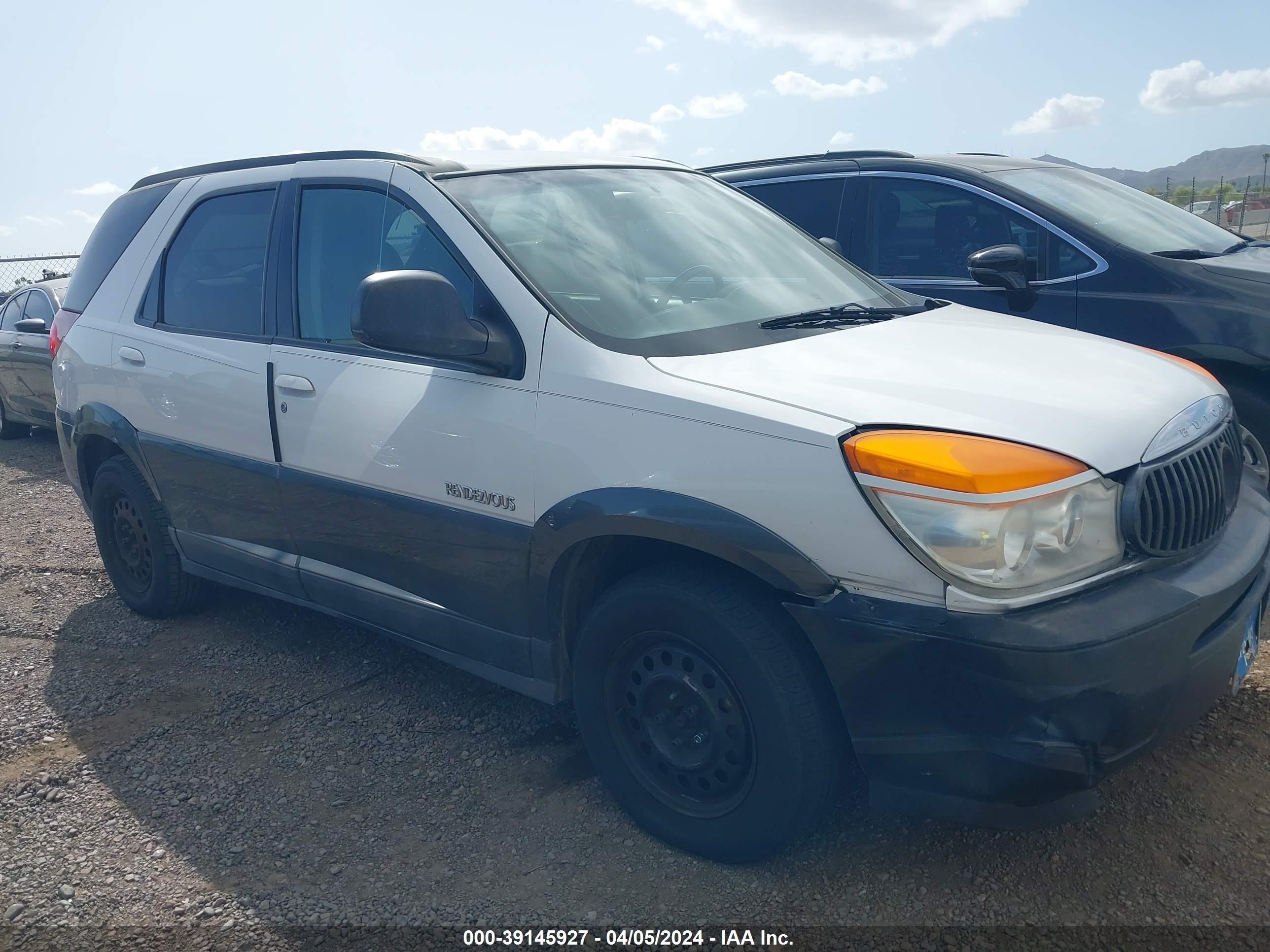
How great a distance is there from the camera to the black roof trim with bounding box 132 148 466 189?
11.0ft

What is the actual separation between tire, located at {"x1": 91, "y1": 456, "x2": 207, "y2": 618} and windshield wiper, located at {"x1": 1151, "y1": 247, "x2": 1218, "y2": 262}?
4.51m

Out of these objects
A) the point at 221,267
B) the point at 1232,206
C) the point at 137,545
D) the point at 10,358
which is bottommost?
the point at 137,545

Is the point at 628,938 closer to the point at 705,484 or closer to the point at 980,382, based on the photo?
the point at 705,484

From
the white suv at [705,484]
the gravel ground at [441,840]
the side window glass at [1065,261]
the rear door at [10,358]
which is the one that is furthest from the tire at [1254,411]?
the rear door at [10,358]

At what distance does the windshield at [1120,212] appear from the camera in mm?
4934

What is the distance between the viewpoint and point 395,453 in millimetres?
3195

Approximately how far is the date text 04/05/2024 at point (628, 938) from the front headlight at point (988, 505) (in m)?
1.01

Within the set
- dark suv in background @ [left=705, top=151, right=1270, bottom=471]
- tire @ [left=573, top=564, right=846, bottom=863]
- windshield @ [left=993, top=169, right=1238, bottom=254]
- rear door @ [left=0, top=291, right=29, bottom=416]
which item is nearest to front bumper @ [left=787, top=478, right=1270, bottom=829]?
tire @ [left=573, top=564, right=846, bottom=863]

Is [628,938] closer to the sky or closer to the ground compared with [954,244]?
closer to the ground

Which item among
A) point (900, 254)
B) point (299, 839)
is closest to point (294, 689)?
point (299, 839)

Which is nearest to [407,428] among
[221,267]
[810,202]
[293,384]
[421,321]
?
[421,321]

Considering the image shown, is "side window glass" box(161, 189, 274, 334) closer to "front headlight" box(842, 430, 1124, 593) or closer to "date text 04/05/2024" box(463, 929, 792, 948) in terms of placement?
"date text 04/05/2024" box(463, 929, 792, 948)

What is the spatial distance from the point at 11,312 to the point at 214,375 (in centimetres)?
774

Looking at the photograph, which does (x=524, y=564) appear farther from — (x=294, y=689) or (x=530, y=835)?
(x=294, y=689)
